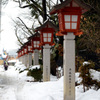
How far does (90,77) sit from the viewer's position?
750 cm

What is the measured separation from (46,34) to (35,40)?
4.16 metres

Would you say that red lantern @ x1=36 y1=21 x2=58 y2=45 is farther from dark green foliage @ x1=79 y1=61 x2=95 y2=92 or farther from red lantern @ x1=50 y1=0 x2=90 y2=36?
red lantern @ x1=50 y1=0 x2=90 y2=36

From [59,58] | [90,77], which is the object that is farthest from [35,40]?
[90,77]

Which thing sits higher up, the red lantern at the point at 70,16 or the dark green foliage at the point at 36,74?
the red lantern at the point at 70,16

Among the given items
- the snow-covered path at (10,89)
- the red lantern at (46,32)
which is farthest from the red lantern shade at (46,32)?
the snow-covered path at (10,89)

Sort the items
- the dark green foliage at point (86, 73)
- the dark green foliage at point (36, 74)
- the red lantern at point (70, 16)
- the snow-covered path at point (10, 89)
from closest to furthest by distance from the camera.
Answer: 1. the red lantern at point (70, 16)
2. the dark green foliage at point (86, 73)
3. the snow-covered path at point (10, 89)
4. the dark green foliage at point (36, 74)

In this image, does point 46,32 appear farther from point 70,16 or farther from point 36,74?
point 70,16

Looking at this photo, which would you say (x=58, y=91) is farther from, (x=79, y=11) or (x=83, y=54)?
(x=83, y=54)

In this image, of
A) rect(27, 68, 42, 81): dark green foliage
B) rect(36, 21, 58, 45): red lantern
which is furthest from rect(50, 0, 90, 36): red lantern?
rect(27, 68, 42, 81): dark green foliage

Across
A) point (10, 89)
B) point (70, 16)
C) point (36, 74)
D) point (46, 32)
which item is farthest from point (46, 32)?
point (70, 16)

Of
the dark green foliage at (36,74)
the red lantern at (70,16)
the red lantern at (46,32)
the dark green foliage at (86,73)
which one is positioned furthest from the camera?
the dark green foliage at (36,74)

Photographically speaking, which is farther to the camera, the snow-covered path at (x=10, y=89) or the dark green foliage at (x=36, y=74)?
the dark green foliage at (x=36, y=74)

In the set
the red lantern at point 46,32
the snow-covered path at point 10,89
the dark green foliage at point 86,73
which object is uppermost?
the red lantern at point 46,32

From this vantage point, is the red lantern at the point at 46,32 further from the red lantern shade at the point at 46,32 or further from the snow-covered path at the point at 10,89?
the snow-covered path at the point at 10,89
